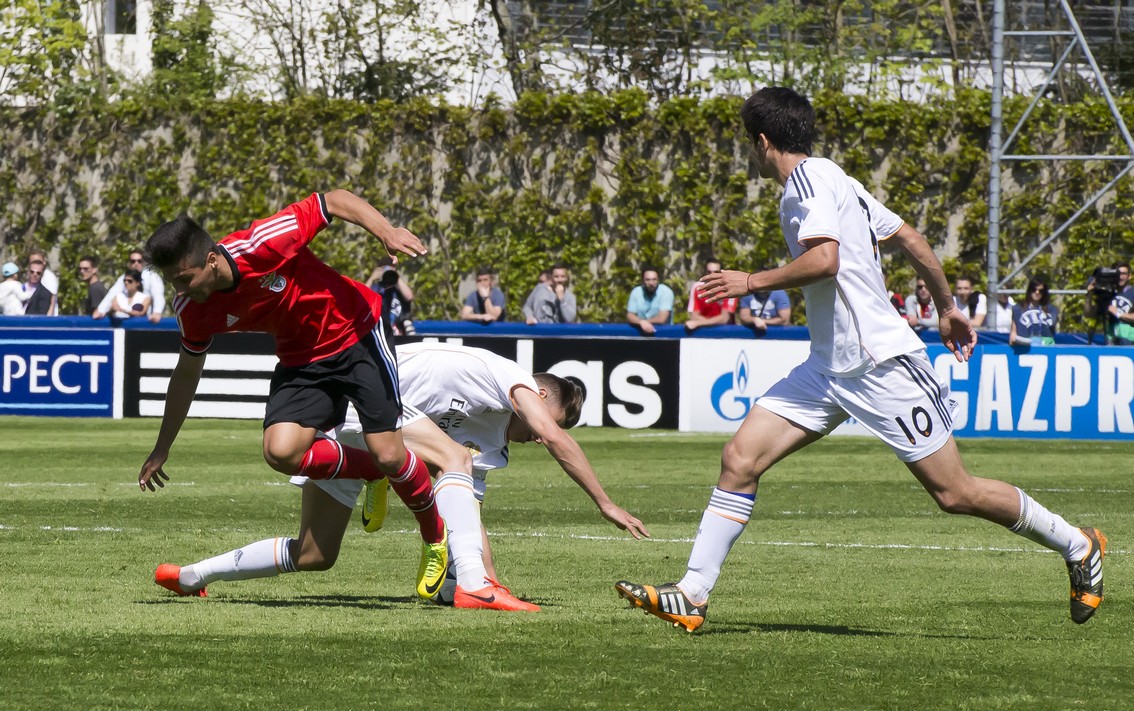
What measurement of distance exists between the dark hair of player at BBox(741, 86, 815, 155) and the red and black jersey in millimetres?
1788

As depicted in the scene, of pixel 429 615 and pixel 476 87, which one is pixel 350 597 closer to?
pixel 429 615

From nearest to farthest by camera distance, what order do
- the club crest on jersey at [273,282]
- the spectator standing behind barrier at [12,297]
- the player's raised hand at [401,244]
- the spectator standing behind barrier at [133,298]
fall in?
1. the player's raised hand at [401,244]
2. the club crest on jersey at [273,282]
3. the spectator standing behind barrier at [133,298]
4. the spectator standing behind barrier at [12,297]

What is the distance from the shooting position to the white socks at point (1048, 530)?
258 inches

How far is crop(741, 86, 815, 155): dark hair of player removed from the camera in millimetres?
6578

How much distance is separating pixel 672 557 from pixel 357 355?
2823 millimetres

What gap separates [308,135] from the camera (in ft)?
92.7

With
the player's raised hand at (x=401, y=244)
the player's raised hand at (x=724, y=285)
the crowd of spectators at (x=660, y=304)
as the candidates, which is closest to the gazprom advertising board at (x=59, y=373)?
the crowd of spectators at (x=660, y=304)

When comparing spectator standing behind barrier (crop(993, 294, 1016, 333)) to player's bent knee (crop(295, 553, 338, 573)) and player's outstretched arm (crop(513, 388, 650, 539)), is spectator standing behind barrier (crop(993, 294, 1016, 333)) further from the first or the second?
player's bent knee (crop(295, 553, 338, 573))

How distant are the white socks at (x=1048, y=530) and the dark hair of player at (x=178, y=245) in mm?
3300

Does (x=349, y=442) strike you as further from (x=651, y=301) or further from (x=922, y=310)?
(x=922, y=310)

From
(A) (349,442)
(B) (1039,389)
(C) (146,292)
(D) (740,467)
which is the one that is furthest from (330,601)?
(C) (146,292)

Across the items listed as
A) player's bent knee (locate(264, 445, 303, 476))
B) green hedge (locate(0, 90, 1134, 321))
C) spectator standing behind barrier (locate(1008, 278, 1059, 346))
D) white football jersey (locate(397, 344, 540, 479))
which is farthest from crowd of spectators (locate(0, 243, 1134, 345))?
player's bent knee (locate(264, 445, 303, 476))

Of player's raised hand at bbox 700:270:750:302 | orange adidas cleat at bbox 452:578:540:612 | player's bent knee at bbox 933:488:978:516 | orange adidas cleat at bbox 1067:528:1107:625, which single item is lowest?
orange adidas cleat at bbox 452:578:540:612

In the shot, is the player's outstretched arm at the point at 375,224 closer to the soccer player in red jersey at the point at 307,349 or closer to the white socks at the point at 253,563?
the soccer player in red jersey at the point at 307,349
